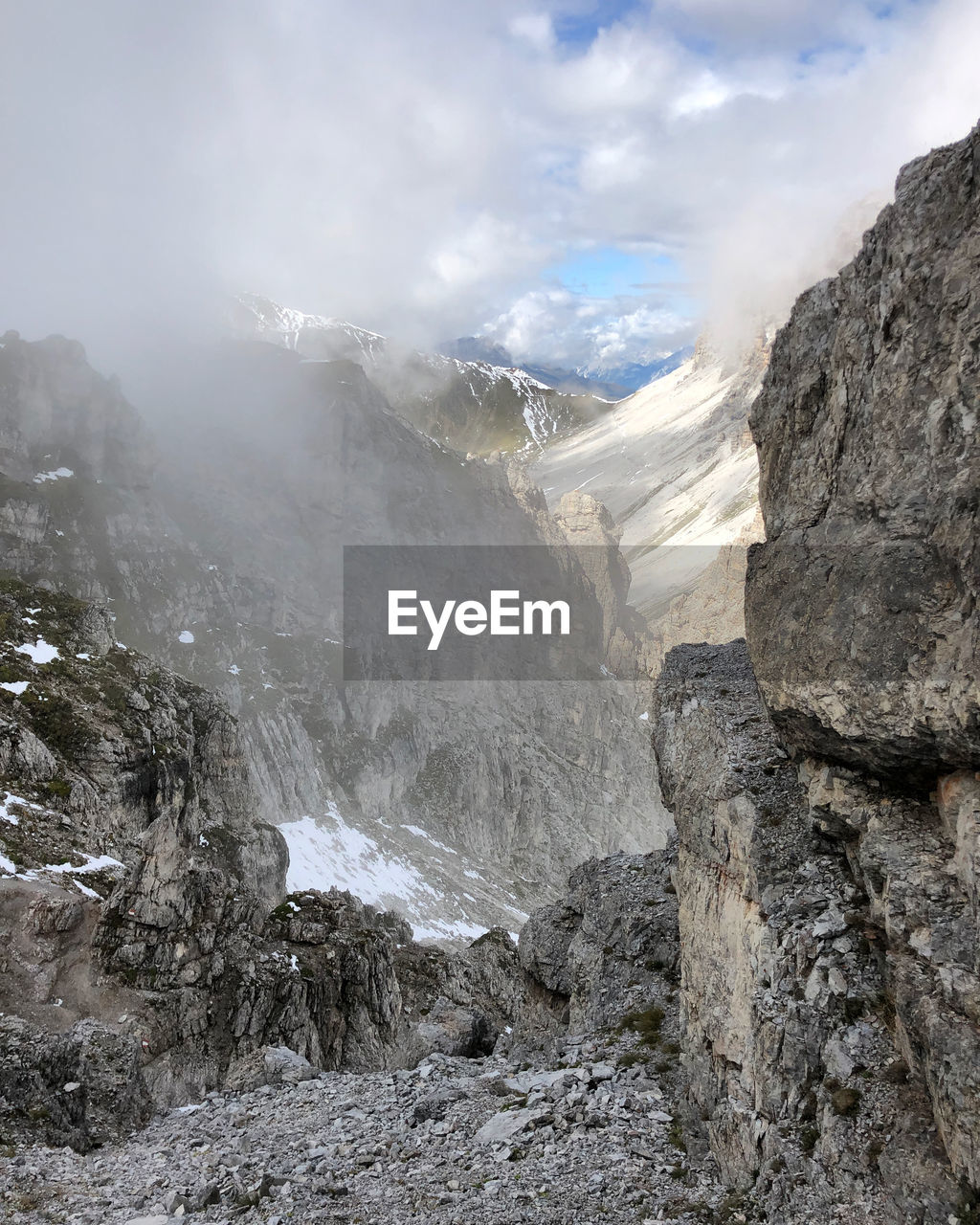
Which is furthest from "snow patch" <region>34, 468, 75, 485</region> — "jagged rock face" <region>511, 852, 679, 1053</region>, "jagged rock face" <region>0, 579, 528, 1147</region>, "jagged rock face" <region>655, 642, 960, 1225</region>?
"jagged rock face" <region>655, 642, 960, 1225</region>

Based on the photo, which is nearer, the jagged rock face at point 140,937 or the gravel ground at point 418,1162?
the gravel ground at point 418,1162

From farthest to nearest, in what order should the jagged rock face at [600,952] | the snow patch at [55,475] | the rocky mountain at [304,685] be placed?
the snow patch at [55,475] < the rocky mountain at [304,685] < the jagged rock face at [600,952]

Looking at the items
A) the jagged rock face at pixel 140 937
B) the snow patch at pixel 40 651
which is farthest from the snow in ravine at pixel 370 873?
the snow patch at pixel 40 651

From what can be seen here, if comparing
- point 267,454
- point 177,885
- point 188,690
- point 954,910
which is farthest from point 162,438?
point 954,910

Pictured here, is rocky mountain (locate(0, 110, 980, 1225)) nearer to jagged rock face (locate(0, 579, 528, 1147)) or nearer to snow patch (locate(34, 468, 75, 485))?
jagged rock face (locate(0, 579, 528, 1147))

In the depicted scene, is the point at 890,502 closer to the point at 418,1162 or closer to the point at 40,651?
the point at 418,1162

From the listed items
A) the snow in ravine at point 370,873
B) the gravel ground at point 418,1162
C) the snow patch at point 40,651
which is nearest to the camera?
the gravel ground at point 418,1162

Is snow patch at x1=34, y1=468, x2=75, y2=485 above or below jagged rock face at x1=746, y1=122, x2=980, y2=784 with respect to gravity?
above

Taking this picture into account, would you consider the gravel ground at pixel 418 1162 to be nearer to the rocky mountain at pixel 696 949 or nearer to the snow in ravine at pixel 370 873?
the rocky mountain at pixel 696 949

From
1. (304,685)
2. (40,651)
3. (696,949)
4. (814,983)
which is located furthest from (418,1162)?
(304,685)
